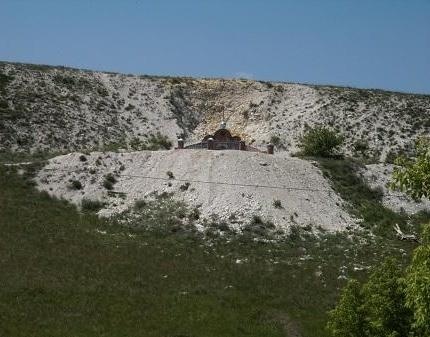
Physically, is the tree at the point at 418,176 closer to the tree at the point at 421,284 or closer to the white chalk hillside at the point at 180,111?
the tree at the point at 421,284

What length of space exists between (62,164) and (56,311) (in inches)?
930

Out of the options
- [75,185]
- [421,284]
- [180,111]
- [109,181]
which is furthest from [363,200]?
[421,284]

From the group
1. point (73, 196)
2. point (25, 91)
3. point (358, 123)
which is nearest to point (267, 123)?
point (358, 123)

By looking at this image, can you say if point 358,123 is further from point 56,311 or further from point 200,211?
point 56,311

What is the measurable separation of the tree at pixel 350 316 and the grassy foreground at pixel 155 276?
7.33 metres

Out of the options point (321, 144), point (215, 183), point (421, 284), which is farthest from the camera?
point (321, 144)

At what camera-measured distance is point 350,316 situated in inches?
957

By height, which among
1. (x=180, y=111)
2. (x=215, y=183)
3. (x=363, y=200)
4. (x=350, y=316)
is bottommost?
(x=350, y=316)

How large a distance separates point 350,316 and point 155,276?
50.5 feet

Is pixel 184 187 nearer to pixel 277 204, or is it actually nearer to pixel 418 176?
pixel 277 204

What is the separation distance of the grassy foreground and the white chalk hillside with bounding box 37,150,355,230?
2.41 meters

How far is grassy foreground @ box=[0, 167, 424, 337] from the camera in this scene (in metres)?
31.3

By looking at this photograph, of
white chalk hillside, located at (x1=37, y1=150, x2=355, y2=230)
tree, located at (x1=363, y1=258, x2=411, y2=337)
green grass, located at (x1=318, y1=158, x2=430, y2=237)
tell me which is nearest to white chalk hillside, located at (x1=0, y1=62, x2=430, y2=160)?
white chalk hillside, located at (x1=37, y1=150, x2=355, y2=230)

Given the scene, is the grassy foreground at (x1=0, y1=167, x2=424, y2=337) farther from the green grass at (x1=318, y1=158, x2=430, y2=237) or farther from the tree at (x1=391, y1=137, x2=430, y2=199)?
the tree at (x1=391, y1=137, x2=430, y2=199)
